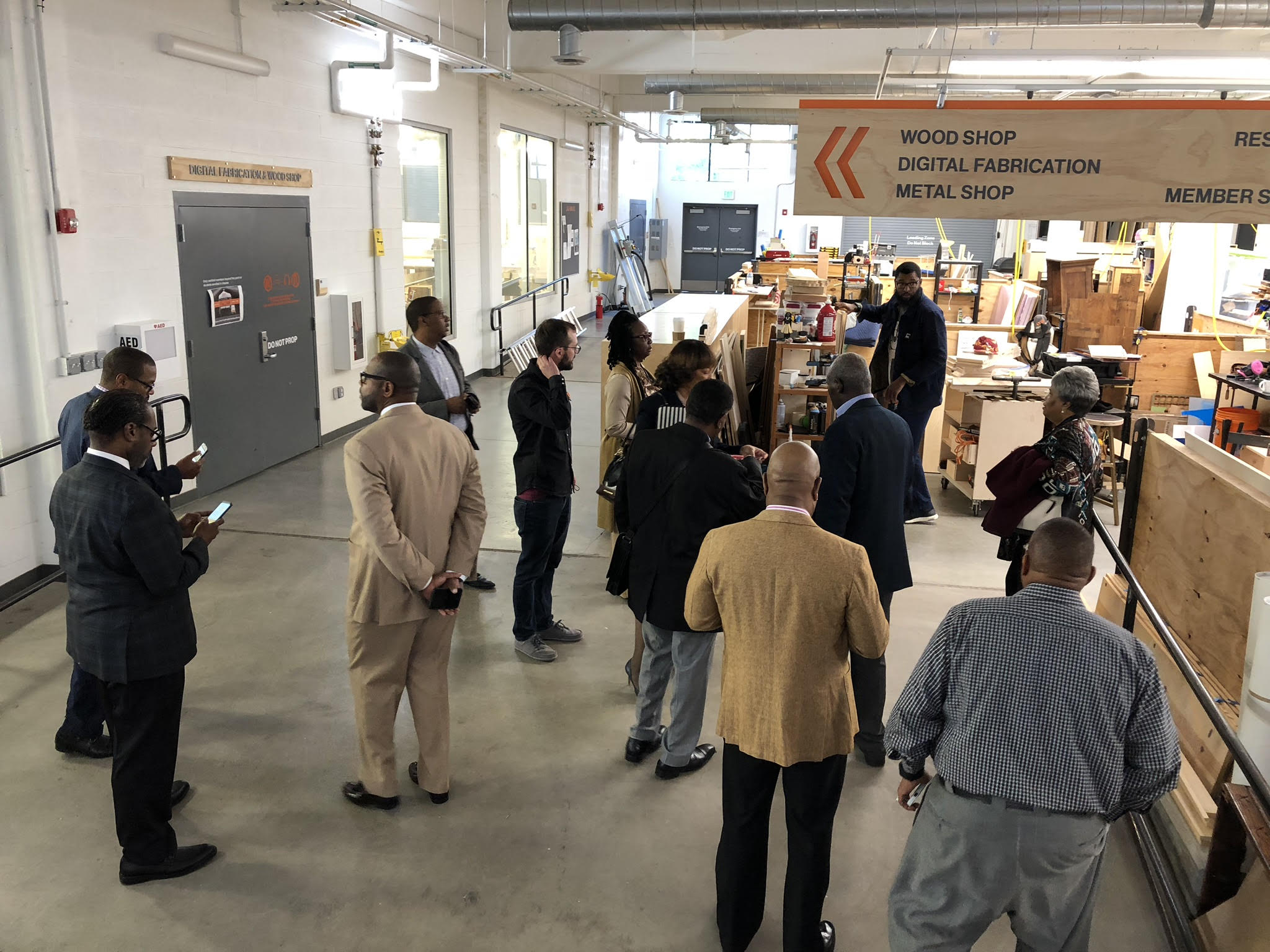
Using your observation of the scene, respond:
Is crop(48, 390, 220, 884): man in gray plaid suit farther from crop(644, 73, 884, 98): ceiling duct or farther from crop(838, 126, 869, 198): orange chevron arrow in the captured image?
crop(644, 73, 884, 98): ceiling duct

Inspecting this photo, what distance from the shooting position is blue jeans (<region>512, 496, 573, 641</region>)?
Result: 4.46 m

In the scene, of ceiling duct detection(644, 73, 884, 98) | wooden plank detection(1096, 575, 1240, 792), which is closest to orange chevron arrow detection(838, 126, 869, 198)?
wooden plank detection(1096, 575, 1240, 792)

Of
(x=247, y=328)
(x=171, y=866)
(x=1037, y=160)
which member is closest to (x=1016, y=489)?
(x=1037, y=160)

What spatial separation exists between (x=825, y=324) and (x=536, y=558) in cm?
395

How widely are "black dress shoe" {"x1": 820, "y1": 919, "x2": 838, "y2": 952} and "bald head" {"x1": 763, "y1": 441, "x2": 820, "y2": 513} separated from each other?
1.26 meters

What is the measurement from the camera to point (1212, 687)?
346cm

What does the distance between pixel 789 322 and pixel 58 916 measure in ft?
20.2

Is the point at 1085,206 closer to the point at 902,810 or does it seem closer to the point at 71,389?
the point at 902,810

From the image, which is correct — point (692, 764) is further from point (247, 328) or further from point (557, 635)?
point (247, 328)

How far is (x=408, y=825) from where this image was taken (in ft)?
11.0

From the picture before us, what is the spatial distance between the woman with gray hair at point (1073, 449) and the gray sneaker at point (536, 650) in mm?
2095

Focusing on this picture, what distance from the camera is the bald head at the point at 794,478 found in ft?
8.05

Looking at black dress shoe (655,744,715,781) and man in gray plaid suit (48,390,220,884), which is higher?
man in gray plaid suit (48,390,220,884)

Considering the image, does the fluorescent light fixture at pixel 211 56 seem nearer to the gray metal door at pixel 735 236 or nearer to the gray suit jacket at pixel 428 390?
the gray suit jacket at pixel 428 390
